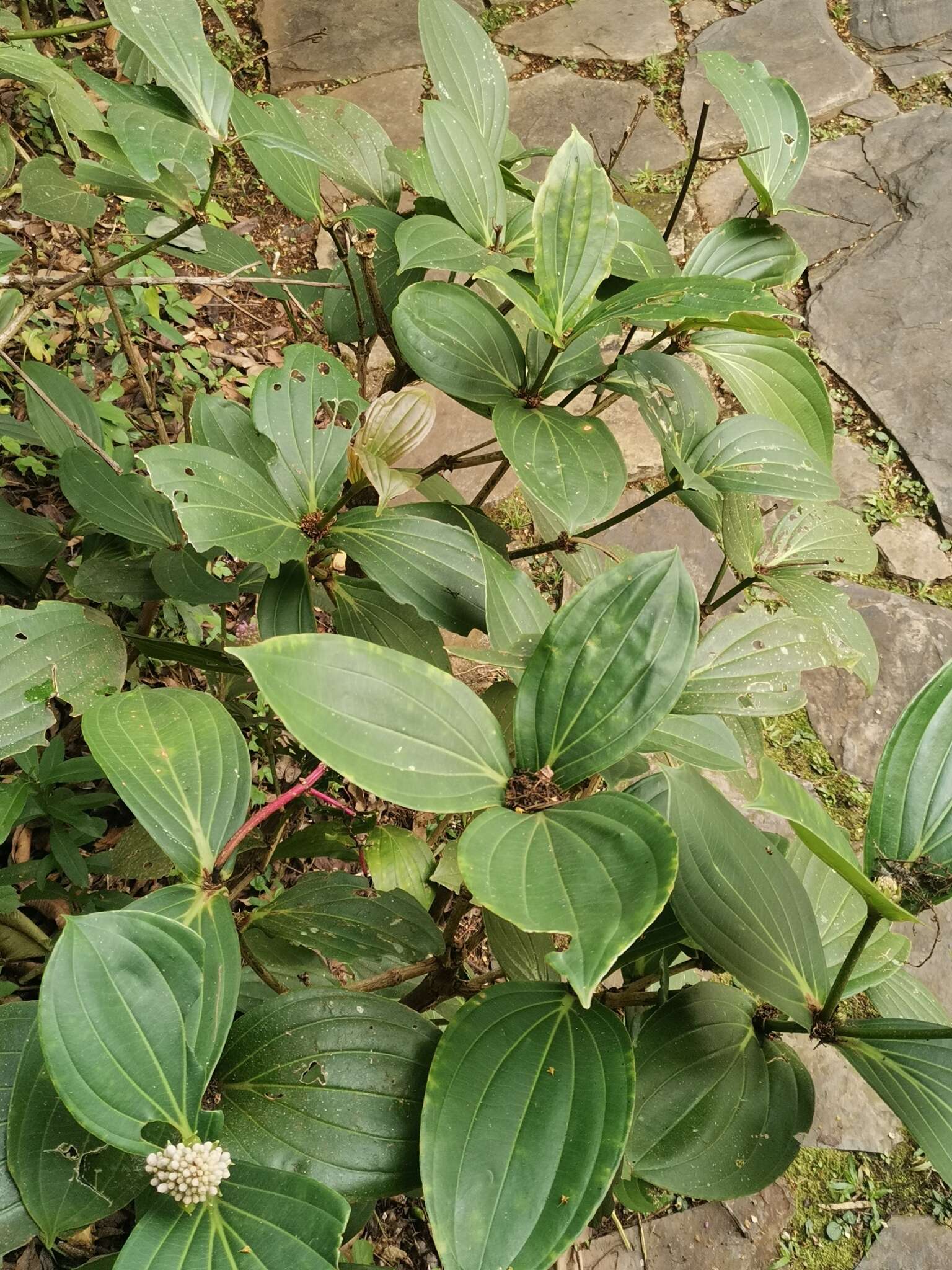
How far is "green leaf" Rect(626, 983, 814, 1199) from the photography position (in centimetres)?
80

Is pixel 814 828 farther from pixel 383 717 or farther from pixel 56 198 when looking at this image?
pixel 56 198

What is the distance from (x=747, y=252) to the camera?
116 centimetres

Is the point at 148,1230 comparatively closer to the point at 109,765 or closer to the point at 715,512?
the point at 109,765

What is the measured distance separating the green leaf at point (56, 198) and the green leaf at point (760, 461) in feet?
2.76

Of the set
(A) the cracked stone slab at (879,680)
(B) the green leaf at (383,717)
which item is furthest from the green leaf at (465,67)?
(A) the cracked stone slab at (879,680)

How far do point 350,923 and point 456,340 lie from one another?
641 mm

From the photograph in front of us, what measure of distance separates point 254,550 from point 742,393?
644 mm

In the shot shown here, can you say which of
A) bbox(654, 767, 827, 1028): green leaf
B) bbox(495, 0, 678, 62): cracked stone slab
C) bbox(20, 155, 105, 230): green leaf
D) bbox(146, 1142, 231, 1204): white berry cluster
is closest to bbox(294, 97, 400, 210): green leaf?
bbox(20, 155, 105, 230): green leaf

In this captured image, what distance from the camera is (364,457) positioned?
0.96m

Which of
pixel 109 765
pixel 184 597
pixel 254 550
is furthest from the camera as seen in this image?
pixel 184 597

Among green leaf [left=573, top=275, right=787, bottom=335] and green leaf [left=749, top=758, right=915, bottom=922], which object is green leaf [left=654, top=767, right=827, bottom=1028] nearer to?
green leaf [left=749, top=758, right=915, bottom=922]

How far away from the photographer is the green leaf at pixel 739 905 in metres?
0.74

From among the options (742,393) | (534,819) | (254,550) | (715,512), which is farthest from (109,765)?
(742,393)

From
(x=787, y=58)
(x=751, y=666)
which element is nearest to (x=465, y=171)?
(x=751, y=666)
